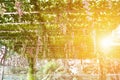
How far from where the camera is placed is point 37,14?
8352mm

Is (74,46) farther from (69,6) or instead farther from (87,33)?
(69,6)

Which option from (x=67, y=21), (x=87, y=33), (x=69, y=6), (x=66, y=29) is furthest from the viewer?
(x=87, y=33)

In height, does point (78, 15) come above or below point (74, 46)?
above

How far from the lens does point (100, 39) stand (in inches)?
418

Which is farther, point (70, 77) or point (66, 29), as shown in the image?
point (70, 77)

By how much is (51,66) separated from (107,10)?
680 cm

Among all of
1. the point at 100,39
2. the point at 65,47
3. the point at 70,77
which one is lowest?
the point at 70,77

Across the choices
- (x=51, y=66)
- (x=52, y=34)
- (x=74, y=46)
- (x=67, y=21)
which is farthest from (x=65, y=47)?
(x=67, y=21)

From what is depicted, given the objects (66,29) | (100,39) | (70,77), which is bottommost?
(70,77)

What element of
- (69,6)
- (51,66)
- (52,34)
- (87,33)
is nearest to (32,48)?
(51,66)

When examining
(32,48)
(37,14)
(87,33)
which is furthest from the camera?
(32,48)

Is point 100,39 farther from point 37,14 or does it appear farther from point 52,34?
point 37,14

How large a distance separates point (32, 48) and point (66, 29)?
13.2 feet

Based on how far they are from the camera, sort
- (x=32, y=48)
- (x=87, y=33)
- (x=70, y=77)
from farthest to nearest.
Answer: (x=32, y=48), (x=70, y=77), (x=87, y=33)
